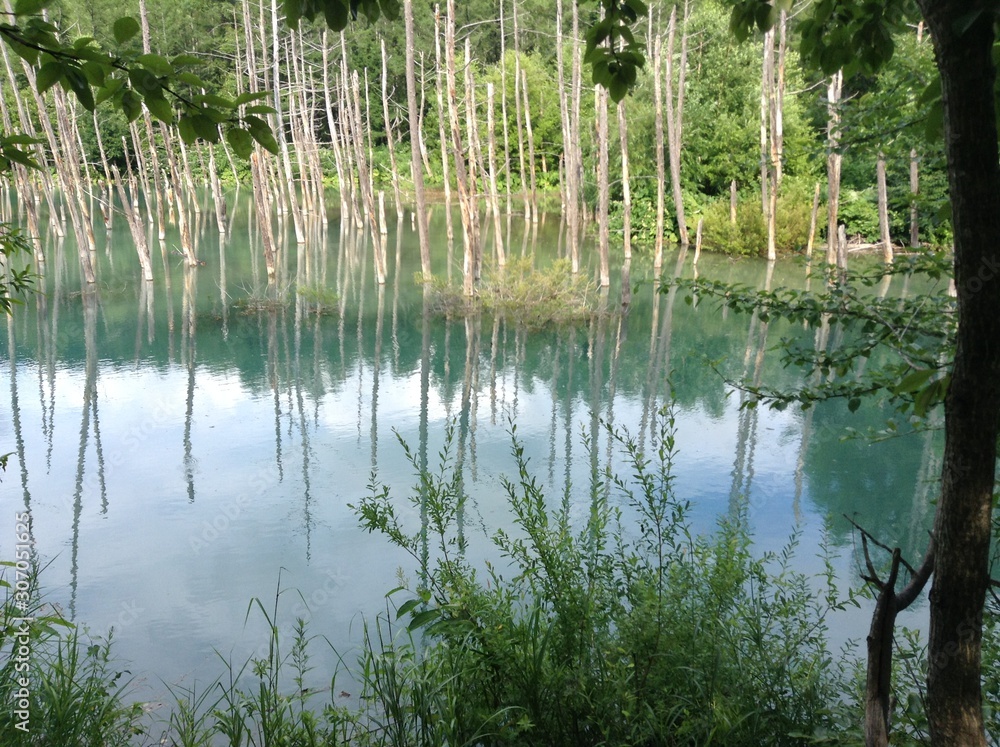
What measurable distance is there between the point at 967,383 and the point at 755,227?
72.9ft

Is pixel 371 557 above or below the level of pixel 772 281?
below

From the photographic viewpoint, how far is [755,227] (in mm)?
22562

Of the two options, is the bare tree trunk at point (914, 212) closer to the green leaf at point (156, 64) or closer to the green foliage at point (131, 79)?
the green foliage at point (131, 79)

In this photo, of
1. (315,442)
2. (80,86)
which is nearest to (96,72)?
(80,86)

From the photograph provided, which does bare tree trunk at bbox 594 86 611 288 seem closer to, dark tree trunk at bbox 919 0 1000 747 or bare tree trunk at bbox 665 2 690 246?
bare tree trunk at bbox 665 2 690 246

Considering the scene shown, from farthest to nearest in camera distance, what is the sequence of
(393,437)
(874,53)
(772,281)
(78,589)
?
(772,281) < (393,437) < (78,589) < (874,53)

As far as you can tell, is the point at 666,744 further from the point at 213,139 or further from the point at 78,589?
the point at 78,589

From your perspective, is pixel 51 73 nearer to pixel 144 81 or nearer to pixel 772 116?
pixel 144 81

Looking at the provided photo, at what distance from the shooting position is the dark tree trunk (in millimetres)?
1390

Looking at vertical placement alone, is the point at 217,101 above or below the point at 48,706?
above

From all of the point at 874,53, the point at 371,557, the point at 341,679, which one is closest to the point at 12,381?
the point at 371,557

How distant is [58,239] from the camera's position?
2431 cm

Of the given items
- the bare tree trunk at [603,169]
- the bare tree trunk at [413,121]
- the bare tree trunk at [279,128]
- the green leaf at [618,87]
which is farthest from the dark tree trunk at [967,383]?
the bare tree trunk at [603,169]

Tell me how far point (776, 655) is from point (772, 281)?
16.5 meters
